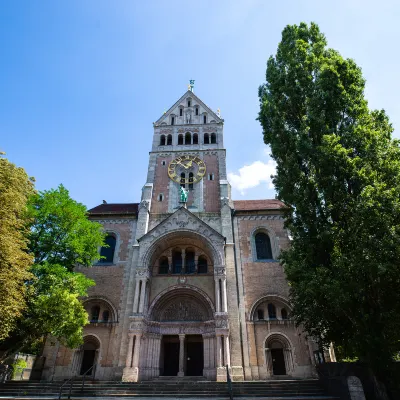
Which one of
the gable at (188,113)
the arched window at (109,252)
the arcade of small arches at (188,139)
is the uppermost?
the gable at (188,113)

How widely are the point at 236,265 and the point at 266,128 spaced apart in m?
11.0

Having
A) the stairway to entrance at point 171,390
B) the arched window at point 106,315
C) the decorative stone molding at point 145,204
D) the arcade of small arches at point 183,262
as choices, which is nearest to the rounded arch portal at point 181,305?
the arcade of small arches at point 183,262

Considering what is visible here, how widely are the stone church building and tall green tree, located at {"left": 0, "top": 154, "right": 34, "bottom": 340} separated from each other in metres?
7.80

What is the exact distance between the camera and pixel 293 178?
14.0 meters

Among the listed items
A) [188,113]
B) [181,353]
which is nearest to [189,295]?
[181,353]

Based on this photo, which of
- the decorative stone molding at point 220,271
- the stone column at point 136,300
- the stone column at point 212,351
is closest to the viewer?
the stone column at point 212,351

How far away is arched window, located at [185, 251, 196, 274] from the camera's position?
2289cm

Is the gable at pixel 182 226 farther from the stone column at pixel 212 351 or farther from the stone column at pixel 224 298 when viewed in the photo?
the stone column at pixel 212 351

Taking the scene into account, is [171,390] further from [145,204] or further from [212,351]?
[145,204]

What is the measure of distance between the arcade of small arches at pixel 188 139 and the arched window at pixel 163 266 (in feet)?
41.6

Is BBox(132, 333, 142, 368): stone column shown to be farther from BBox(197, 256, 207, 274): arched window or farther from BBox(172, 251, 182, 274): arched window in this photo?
BBox(197, 256, 207, 274): arched window

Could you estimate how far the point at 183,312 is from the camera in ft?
70.1

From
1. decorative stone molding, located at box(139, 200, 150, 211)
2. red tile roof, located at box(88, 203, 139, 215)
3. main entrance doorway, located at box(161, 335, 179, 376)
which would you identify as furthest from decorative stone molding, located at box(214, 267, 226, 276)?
red tile roof, located at box(88, 203, 139, 215)

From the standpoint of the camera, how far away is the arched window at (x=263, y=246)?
76.0ft
